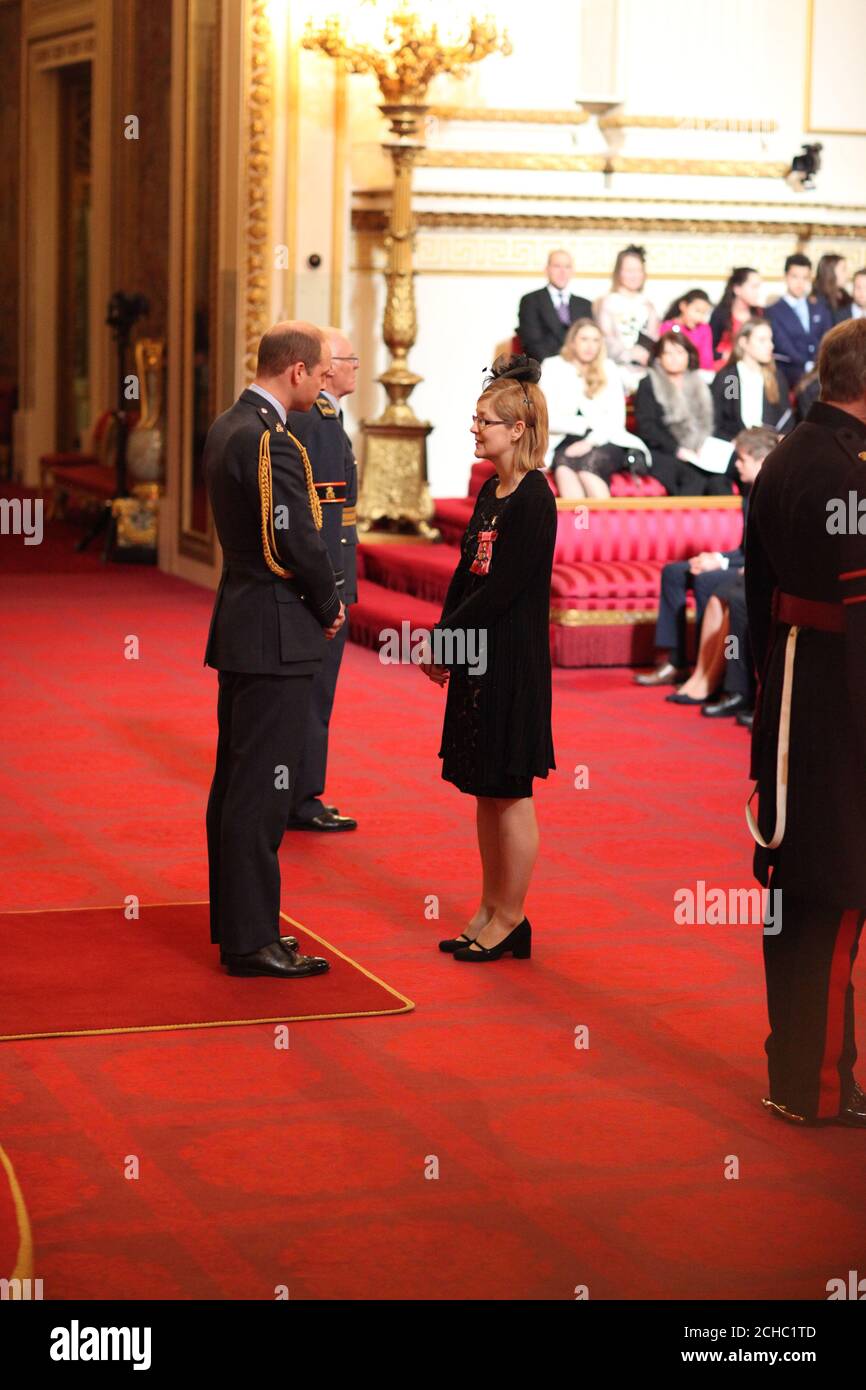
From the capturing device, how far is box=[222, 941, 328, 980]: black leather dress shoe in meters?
5.35

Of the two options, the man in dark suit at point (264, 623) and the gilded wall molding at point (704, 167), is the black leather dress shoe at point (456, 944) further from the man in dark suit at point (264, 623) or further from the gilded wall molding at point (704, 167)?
the gilded wall molding at point (704, 167)

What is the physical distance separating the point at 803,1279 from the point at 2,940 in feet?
9.05

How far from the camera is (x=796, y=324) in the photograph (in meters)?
14.0

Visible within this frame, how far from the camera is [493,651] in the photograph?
17.7ft

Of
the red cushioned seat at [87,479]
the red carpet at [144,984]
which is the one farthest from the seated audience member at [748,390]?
the red carpet at [144,984]

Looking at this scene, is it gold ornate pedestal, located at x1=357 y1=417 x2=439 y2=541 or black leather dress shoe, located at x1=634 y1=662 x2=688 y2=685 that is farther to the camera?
gold ornate pedestal, located at x1=357 y1=417 x2=439 y2=541

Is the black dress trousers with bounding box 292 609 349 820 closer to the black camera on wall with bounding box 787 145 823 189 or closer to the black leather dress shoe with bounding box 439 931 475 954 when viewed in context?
the black leather dress shoe with bounding box 439 931 475 954

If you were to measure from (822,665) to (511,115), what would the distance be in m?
10.3

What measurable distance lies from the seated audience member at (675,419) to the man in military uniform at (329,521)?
556 centimetres

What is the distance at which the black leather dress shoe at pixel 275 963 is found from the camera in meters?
5.35

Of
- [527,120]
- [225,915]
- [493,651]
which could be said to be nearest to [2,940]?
[225,915]

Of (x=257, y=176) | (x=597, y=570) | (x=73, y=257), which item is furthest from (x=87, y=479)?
(x=597, y=570)

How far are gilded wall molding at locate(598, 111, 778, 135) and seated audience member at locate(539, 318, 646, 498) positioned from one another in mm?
2554

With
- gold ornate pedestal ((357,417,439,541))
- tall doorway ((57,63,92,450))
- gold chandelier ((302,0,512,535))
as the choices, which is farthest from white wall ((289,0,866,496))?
tall doorway ((57,63,92,450))
